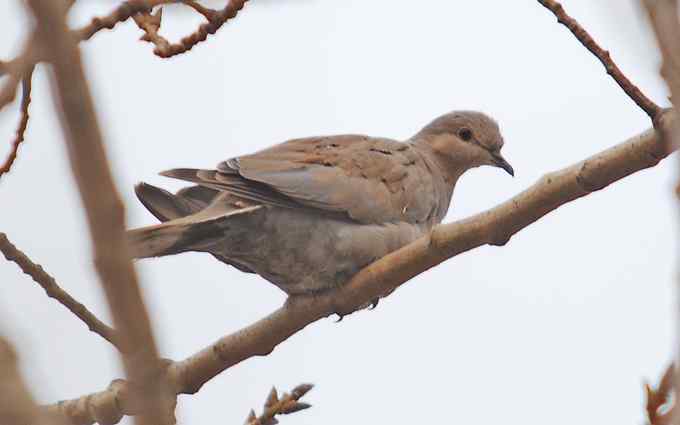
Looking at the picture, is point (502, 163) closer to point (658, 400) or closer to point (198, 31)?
point (198, 31)

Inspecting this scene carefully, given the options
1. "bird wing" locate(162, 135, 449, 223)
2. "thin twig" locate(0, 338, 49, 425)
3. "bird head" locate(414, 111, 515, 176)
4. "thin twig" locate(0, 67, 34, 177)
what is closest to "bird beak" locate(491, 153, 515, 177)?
A: "bird head" locate(414, 111, 515, 176)

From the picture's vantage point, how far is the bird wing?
4934 mm

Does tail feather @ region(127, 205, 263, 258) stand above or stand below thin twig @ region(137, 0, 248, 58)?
below

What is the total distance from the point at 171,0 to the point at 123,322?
163 centimetres

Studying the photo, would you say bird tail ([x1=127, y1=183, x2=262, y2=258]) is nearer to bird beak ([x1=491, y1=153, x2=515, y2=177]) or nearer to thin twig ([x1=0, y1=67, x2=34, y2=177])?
thin twig ([x1=0, y1=67, x2=34, y2=177])

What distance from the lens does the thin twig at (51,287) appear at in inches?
143

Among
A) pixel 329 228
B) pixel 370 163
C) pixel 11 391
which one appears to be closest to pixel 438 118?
pixel 370 163

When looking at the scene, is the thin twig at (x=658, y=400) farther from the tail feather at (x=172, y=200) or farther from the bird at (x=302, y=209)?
the tail feather at (x=172, y=200)

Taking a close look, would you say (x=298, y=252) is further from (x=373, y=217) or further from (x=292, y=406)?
(x=292, y=406)

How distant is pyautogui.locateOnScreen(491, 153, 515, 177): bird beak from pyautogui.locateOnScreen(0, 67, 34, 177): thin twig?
3787mm

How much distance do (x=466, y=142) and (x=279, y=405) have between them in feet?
11.1

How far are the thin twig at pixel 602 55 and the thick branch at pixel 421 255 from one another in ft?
0.37

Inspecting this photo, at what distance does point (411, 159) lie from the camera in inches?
233

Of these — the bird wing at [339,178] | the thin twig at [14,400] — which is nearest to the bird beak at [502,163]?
the bird wing at [339,178]
